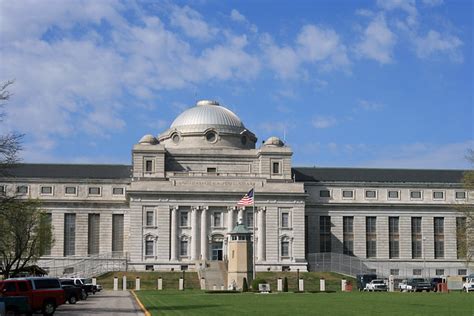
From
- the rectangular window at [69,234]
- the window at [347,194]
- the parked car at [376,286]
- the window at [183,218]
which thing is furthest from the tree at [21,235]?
the window at [347,194]

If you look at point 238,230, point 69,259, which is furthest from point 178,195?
point 238,230

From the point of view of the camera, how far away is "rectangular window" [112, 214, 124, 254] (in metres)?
120

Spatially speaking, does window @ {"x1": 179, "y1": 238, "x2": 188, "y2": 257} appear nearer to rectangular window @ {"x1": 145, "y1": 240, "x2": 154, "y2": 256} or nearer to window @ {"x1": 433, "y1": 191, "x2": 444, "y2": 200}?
rectangular window @ {"x1": 145, "y1": 240, "x2": 154, "y2": 256}

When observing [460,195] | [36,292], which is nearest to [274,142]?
[460,195]

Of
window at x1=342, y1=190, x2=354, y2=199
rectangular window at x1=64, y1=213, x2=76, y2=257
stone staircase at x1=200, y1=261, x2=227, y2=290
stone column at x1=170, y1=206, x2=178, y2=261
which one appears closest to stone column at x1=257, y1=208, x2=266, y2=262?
stone staircase at x1=200, y1=261, x2=227, y2=290

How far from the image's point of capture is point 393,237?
12250 cm

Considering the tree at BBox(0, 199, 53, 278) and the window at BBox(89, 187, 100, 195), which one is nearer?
the tree at BBox(0, 199, 53, 278)

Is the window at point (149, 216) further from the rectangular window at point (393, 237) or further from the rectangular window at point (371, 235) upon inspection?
the rectangular window at point (393, 237)

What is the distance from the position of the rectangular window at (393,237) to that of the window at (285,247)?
625 inches

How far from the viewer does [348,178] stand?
406ft

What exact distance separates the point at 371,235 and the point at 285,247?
14.3 meters

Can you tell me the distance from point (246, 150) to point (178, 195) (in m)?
12.3

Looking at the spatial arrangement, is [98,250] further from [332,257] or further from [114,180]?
[332,257]

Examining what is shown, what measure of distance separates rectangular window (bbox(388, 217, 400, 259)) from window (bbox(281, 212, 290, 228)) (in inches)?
625
